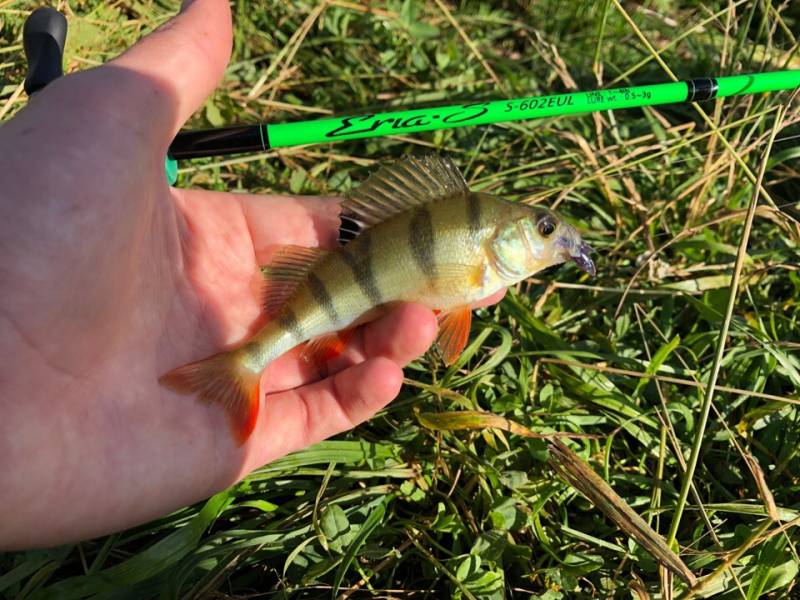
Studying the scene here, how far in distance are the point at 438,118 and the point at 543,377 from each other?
53.7 inches

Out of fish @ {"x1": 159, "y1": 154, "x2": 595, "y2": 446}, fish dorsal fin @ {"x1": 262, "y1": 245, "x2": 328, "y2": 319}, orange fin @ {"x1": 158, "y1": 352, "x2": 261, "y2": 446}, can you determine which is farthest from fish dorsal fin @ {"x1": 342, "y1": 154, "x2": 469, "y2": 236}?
orange fin @ {"x1": 158, "y1": 352, "x2": 261, "y2": 446}

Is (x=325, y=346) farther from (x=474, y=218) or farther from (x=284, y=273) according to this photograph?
(x=474, y=218)

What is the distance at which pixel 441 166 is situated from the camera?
9.65 feet

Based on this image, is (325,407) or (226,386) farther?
(325,407)

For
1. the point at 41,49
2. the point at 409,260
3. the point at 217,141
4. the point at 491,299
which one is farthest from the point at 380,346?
the point at 41,49

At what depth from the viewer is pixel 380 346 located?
2818 mm

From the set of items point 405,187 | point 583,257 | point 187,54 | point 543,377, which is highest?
point 187,54

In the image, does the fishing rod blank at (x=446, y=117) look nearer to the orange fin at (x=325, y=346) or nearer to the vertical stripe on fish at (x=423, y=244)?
the vertical stripe on fish at (x=423, y=244)

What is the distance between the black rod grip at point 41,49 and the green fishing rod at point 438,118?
95 mm

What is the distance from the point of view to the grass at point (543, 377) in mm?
2645

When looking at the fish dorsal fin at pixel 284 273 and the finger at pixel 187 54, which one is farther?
the fish dorsal fin at pixel 284 273

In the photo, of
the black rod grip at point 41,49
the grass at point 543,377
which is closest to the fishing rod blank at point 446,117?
the grass at point 543,377

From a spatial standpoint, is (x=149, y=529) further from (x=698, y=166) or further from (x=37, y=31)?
(x=698, y=166)

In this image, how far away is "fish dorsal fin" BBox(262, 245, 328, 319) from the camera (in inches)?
114
